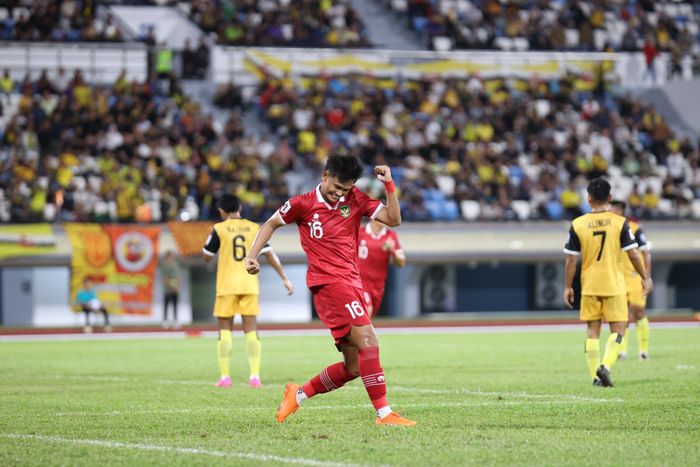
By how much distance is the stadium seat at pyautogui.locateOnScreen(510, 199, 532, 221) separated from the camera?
40.2 m

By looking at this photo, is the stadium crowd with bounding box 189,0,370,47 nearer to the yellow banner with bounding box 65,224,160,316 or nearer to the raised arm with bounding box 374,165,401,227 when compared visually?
the yellow banner with bounding box 65,224,160,316

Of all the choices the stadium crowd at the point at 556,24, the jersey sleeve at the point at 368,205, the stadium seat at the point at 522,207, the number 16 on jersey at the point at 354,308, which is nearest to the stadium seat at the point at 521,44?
the stadium crowd at the point at 556,24

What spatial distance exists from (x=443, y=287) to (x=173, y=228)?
390 inches

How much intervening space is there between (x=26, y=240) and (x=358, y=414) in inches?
990

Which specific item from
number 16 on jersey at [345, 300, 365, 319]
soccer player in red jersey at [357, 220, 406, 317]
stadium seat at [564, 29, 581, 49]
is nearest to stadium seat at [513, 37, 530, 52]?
stadium seat at [564, 29, 581, 49]

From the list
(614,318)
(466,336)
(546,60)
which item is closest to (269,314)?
(466,336)

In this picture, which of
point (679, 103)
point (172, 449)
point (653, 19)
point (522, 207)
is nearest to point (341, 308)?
point (172, 449)

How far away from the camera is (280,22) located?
44656mm

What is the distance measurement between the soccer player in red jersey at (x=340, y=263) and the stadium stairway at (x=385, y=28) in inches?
1435

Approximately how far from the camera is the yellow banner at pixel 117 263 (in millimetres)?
35469

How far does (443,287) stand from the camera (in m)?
41.4

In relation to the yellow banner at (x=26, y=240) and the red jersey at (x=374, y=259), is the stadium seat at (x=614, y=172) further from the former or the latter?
the red jersey at (x=374, y=259)

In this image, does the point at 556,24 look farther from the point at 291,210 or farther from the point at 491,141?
the point at 291,210

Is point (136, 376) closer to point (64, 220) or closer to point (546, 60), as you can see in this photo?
point (64, 220)
